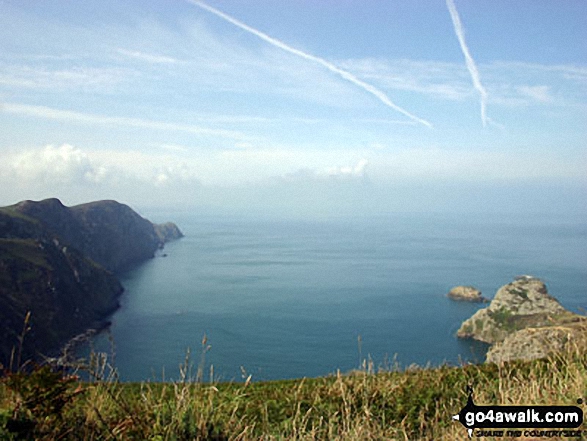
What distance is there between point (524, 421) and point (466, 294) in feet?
556

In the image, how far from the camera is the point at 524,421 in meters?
4.97

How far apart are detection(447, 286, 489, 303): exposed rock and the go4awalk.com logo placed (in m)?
168

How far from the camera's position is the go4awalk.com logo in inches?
184

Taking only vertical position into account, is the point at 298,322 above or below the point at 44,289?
below

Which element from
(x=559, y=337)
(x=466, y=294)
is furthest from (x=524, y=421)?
(x=466, y=294)

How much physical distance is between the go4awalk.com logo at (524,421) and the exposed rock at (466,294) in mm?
167930

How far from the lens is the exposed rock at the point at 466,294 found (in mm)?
159988

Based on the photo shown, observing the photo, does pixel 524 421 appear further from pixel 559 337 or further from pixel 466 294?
pixel 466 294

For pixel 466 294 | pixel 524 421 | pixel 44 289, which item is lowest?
pixel 466 294

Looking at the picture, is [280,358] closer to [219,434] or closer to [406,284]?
[406,284]

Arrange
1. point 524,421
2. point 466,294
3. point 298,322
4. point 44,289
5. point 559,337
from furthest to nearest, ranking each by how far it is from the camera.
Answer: point 466,294 → point 44,289 → point 298,322 → point 559,337 → point 524,421

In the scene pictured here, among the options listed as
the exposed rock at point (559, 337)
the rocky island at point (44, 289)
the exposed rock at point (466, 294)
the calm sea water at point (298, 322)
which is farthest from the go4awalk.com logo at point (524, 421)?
the exposed rock at point (466, 294)

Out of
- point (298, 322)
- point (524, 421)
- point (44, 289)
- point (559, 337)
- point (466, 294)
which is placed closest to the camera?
point (524, 421)

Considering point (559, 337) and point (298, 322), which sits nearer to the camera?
point (559, 337)
